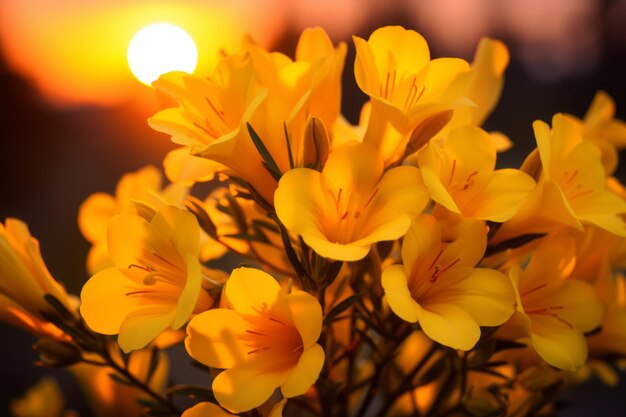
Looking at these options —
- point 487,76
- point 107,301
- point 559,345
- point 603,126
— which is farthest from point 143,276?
point 603,126

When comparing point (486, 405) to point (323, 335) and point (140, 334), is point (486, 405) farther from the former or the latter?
point (140, 334)

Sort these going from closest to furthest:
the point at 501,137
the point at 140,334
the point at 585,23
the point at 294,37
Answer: the point at 140,334
the point at 501,137
the point at 294,37
the point at 585,23

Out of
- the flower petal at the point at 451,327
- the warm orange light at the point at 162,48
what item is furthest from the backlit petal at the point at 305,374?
the warm orange light at the point at 162,48

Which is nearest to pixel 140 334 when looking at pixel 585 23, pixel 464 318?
pixel 464 318

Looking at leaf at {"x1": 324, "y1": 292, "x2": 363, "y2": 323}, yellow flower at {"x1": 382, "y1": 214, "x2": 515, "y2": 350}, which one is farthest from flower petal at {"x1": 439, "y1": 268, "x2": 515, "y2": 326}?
leaf at {"x1": 324, "y1": 292, "x2": 363, "y2": 323}

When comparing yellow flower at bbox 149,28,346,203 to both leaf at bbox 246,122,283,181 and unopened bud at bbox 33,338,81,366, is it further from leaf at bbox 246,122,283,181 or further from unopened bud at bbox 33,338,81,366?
unopened bud at bbox 33,338,81,366

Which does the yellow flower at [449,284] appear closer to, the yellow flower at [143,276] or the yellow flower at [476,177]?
the yellow flower at [476,177]
